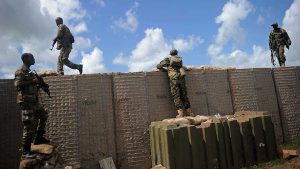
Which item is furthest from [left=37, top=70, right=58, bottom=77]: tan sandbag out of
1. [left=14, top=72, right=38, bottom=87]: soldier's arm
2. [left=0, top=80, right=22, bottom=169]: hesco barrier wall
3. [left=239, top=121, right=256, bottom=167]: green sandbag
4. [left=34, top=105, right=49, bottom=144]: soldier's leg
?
[left=239, top=121, right=256, bottom=167]: green sandbag

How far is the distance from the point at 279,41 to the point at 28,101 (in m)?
9.86

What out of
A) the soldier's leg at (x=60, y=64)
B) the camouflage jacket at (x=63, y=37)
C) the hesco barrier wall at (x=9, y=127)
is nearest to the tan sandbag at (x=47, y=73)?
the soldier's leg at (x=60, y=64)

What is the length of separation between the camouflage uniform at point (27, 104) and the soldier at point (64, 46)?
8.73ft

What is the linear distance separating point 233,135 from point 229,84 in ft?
9.92

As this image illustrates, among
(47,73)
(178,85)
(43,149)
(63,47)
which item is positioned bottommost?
(43,149)

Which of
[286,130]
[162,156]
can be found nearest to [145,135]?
[162,156]

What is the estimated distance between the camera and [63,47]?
354 inches

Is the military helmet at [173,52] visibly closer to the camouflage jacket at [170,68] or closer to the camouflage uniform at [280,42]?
the camouflage jacket at [170,68]

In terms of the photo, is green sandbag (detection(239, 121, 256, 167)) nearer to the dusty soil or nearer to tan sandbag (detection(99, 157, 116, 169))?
the dusty soil

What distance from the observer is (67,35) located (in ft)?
30.0

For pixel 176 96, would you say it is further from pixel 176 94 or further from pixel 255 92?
pixel 255 92

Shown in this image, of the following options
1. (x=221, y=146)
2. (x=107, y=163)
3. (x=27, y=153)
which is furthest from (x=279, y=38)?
(x=27, y=153)

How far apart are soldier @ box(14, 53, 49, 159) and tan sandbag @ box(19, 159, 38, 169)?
0.09 meters

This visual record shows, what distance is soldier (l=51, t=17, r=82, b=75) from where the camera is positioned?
890 centimetres
